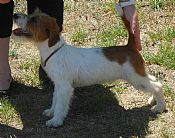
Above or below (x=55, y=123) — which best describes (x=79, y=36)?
above

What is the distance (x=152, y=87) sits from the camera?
4.32 m

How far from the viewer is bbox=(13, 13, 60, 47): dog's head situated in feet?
13.3

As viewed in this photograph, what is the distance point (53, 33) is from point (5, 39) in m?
0.83

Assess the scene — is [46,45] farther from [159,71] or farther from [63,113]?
[159,71]

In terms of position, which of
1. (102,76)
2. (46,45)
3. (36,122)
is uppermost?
(46,45)

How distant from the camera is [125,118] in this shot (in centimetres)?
427

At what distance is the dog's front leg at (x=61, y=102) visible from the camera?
13.8 feet

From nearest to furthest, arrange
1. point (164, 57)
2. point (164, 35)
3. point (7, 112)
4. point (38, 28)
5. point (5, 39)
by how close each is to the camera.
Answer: point (38, 28) < point (7, 112) < point (5, 39) < point (164, 57) < point (164, 35)

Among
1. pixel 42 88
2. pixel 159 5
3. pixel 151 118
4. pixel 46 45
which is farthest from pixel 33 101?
pixel 159 5

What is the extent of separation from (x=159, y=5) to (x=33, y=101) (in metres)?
2.43

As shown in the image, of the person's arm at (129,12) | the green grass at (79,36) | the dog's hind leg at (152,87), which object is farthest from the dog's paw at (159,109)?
the green grass at (79,36)

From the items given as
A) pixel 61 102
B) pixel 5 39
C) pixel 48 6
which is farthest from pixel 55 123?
pixel 48 6

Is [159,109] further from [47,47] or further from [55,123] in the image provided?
[47,47]

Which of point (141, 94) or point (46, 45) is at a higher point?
point (46, 45)
